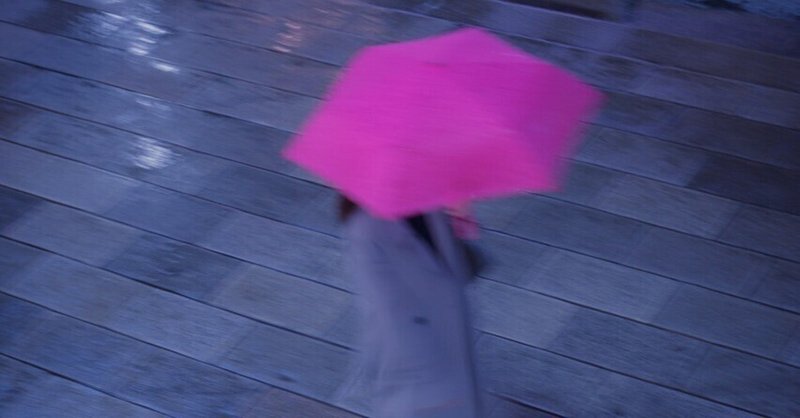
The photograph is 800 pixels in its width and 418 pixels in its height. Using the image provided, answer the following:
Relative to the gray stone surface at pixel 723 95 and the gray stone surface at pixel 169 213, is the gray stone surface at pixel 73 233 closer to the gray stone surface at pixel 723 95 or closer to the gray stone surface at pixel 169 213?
the gray stone surface at pixel 169 213

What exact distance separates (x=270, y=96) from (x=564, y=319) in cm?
199

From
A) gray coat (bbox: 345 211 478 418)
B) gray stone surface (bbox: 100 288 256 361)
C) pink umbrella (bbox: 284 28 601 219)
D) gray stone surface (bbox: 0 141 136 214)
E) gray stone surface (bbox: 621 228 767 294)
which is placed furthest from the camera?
gray stone surface (bbox: 0 141 136 214)

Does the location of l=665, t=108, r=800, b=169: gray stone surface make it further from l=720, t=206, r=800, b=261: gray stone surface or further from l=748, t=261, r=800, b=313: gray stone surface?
l=748, t=261, r=800, b=313: gray stone surface

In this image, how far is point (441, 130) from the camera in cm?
241

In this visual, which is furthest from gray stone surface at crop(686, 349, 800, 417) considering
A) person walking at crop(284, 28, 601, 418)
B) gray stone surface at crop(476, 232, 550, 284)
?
person walking at crop(284, 28, 601, 418)

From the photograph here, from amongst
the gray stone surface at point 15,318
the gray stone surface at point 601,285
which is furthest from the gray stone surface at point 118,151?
the gray stone surface at point 601,285

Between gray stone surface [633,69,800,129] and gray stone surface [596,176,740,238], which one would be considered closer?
gray stone surface [596,176,740,238]

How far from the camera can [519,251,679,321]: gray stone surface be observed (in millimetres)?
4086

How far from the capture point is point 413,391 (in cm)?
254

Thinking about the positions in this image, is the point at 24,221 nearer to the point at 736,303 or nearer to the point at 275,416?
the point at 275,416

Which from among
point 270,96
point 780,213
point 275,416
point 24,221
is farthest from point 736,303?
point 24,221

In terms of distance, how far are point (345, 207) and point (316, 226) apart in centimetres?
199

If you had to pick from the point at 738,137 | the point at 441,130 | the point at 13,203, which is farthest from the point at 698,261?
the point at 13,203

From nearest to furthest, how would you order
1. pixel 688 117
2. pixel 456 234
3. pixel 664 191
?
pixel 456 234 < pixel 664 191 < pixel 688 117
